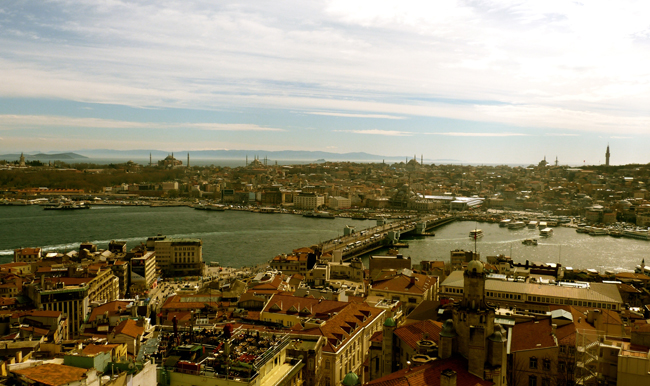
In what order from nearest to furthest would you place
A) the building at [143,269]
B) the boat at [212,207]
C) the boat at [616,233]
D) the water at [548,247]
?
the building at [143,269], the water at [548,247], the boat at [616,233], the boat at [212,207]

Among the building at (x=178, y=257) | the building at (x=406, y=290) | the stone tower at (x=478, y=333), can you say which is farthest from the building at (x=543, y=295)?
the building at (x=178, y=257)

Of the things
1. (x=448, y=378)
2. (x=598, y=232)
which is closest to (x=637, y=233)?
(x=598, y=232)

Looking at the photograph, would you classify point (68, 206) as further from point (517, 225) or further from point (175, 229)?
point (517, 225)

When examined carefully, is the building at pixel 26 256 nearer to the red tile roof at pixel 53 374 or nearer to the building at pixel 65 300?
the building at pixel 65 300

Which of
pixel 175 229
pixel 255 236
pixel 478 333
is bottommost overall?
pixel 175 229

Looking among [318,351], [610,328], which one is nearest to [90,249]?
[318,351]

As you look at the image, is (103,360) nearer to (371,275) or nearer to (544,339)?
(544,339)
